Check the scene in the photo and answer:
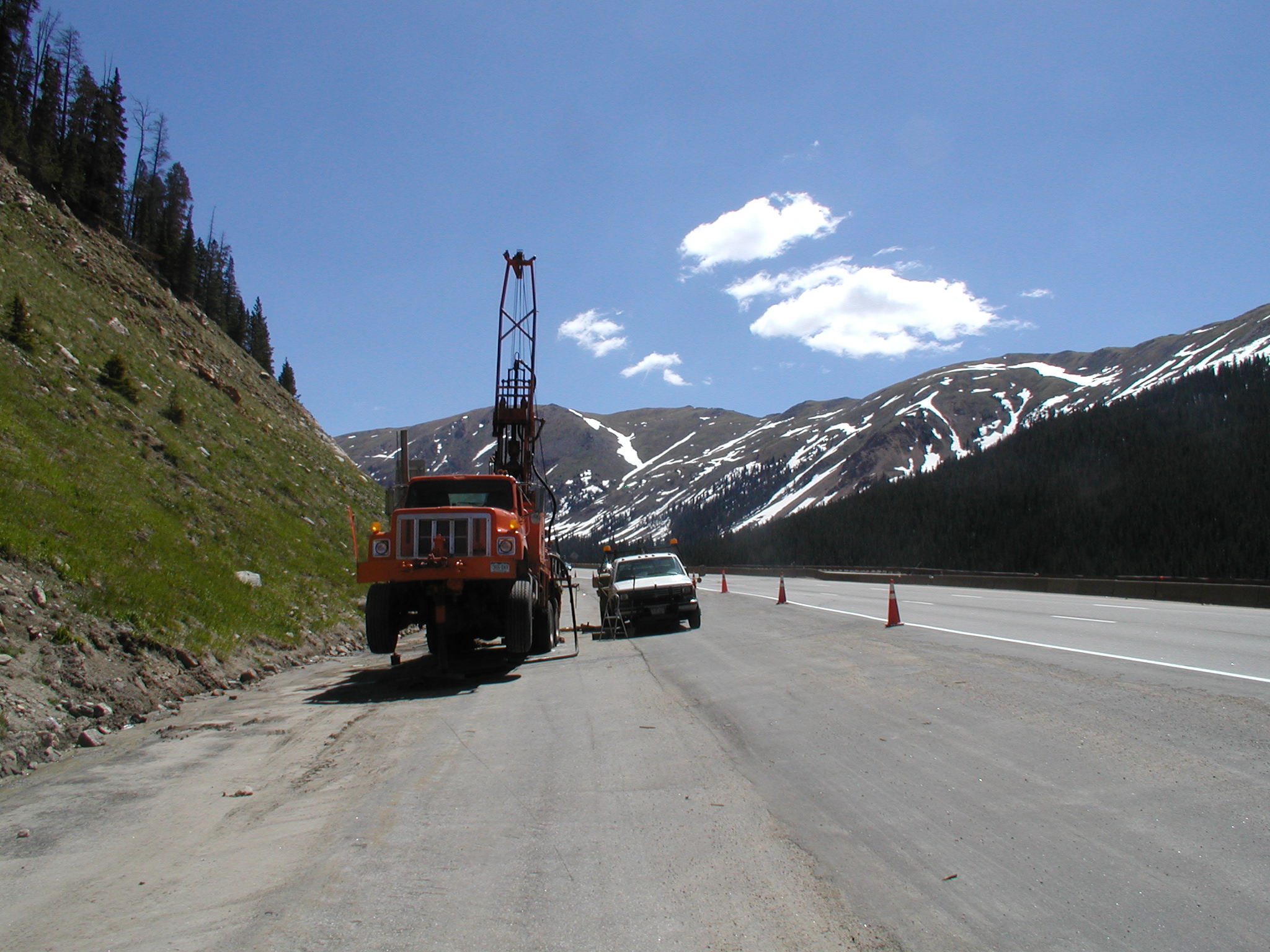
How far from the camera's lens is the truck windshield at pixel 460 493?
43.5 feet

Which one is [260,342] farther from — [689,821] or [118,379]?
[689,821]

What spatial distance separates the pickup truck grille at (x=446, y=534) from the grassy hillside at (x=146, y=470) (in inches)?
115

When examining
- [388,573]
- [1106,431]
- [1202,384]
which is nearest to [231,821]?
[388,573]

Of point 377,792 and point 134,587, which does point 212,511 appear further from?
point 377,792

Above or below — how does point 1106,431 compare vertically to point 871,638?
above

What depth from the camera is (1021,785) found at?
5.32 m

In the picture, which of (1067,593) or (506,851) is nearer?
(506,851)

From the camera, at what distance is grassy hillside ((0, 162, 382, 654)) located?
37.3 ft

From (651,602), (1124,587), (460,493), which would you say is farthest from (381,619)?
(1124,587)

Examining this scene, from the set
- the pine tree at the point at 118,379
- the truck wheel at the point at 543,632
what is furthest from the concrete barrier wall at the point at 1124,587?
the pine tree at the point at 118,379

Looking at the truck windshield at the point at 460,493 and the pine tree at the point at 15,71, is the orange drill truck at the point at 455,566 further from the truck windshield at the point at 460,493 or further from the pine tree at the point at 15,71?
the pine tree at the point at 15,71

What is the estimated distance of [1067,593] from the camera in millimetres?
31047

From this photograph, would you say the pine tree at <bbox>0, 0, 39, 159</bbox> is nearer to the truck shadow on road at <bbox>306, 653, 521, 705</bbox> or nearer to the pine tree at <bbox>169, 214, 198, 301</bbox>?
the pine tree at <bbox>169, 214, 198, 301</bbox>

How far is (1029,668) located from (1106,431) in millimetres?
117198
